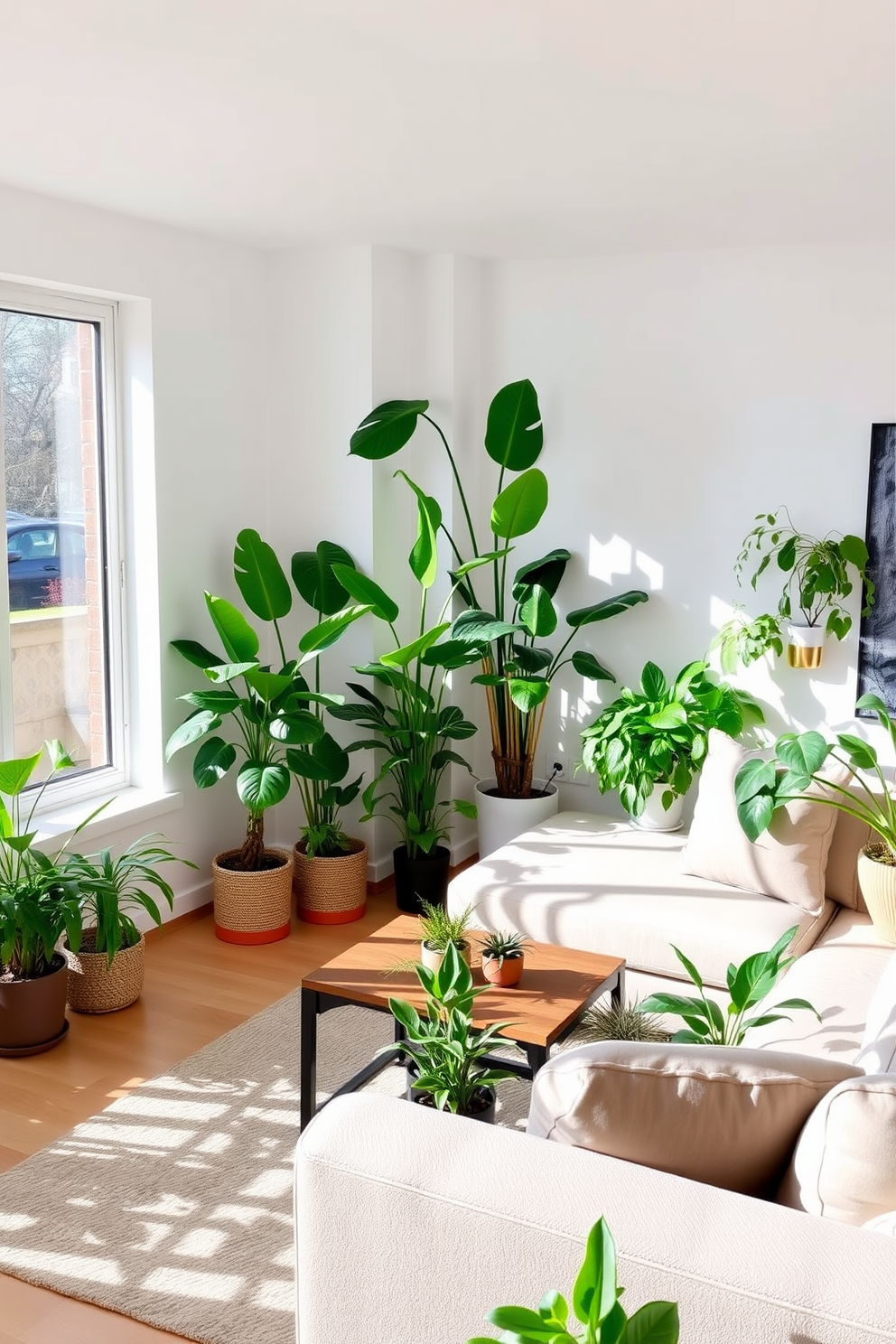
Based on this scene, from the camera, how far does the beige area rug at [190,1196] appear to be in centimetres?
243

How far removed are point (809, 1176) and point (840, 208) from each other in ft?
9.98

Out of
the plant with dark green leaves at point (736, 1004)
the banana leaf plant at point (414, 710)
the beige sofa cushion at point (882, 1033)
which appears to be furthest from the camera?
the banana leaf plant at point (414, 710)

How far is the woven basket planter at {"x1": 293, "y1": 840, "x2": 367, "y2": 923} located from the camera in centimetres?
447

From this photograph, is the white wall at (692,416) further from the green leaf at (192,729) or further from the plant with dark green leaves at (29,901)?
the plant with dark green leaves at (29,901)

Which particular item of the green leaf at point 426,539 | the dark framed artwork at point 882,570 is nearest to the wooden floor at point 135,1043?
the green leaf at point 426,539

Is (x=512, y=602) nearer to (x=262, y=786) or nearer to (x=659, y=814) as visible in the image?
(x=659, y=814)

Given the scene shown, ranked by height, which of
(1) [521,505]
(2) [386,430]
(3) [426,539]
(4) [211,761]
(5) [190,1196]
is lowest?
(5) [190,1196]

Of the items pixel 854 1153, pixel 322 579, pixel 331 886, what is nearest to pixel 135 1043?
pixel 331 886

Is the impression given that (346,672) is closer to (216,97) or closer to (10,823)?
(10,823)

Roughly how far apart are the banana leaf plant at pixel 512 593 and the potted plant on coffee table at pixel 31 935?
1625 mm

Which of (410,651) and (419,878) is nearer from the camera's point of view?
(410,651)

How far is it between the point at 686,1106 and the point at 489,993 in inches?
49.6

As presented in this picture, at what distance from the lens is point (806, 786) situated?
335 centimetres

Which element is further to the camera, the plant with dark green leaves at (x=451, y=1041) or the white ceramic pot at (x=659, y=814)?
the white ceramic pot at (x=659, y=814)
